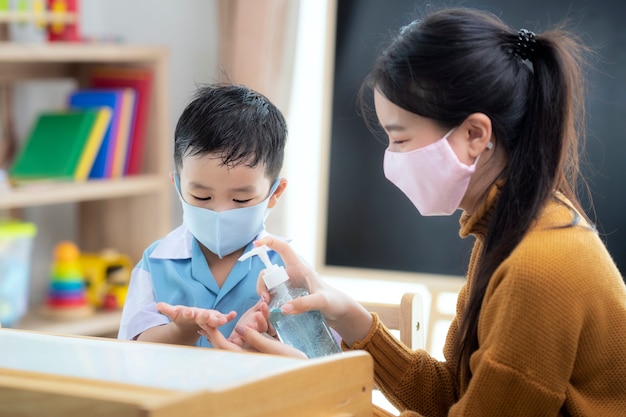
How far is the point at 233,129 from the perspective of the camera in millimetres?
1276

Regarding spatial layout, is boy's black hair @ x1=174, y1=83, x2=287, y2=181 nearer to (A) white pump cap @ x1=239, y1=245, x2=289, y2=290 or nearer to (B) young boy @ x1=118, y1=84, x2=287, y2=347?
(B) young boy @ x1=118, y1=84, x2=287, y2=347

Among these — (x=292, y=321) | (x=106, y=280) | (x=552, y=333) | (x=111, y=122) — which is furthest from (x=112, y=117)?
(x=552, y=333)

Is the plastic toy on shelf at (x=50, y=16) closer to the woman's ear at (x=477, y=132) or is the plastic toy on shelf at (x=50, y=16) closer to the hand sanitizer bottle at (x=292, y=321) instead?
the hand sanitizer bottle at (x=292, y=321)

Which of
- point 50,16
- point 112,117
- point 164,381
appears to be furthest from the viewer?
point 112,117

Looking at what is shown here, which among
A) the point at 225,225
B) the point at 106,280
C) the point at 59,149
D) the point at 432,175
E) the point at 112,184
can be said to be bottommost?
the point at 106,280

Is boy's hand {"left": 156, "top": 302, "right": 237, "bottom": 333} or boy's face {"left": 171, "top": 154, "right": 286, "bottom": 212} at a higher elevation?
boy's face {"left": 171, "top": 154, "right": 286, "bottom": 212}

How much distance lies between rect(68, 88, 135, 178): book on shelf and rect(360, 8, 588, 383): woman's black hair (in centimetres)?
159

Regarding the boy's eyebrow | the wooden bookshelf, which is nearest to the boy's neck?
the boy's eyebrow

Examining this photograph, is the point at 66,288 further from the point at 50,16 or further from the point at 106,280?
the point at 50,16

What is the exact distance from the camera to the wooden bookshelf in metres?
2.53

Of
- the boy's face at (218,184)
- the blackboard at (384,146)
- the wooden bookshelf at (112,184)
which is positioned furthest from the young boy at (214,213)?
the wooden bookshelf at (112,184)

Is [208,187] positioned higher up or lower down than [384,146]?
higher up

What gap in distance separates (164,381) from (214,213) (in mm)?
477

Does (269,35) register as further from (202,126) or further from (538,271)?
(538,271)
